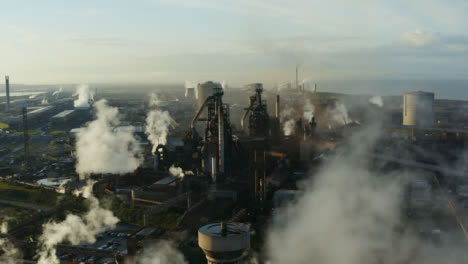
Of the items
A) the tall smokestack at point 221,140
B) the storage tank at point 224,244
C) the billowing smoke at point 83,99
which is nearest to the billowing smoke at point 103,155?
the tall smokestack at point 221,140

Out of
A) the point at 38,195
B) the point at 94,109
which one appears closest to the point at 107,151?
the point at 38,195

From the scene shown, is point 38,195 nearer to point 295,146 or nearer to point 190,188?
point 190,188

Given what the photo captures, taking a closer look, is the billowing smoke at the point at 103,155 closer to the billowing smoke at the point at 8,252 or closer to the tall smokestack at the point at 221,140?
the tall smokestack at the point at 221,140

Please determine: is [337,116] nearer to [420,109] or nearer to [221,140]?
[420,109]

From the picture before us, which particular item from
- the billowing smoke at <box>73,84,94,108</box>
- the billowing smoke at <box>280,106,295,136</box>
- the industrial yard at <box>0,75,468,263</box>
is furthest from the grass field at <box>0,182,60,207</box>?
the billowing smoke at <box>73,84,94,108</box>

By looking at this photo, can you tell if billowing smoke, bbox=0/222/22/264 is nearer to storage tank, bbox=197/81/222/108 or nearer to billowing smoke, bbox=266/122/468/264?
billowing smoke, bbox=266/122/468/264

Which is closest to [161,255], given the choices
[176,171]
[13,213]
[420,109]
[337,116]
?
[13,213]
